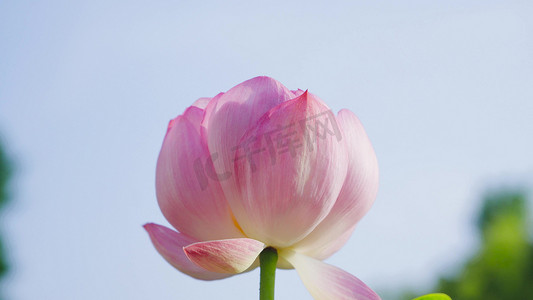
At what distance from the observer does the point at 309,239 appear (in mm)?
435

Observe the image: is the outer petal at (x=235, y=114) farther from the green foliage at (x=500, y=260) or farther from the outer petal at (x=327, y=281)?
the green foliage at (x=500, y=260)

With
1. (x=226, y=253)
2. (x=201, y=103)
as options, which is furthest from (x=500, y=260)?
(x=226, y=253)

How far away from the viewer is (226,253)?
1.20ft

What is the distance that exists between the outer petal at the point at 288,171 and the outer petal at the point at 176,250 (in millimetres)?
94

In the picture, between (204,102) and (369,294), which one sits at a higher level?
(204,102)

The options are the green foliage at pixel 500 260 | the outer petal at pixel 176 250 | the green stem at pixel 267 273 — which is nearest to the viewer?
the green stem at pixel 267 273

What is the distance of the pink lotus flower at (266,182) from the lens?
38 centimetres

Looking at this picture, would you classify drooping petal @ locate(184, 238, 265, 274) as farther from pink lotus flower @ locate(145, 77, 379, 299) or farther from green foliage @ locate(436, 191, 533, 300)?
green foliage @ locate(436, 191, 533, 300)

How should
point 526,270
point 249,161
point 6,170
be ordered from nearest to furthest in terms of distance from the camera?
1. point 249,161
2. point 6,170
3. point 526,270

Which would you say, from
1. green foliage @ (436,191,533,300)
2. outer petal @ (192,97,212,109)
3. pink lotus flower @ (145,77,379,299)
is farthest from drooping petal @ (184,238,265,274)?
green foliage @ (436,191,533,300)

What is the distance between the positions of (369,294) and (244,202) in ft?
0.40

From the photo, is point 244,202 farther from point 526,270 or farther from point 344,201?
point 526,270

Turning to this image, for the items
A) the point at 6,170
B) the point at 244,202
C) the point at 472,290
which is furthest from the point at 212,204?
the point at 472,290

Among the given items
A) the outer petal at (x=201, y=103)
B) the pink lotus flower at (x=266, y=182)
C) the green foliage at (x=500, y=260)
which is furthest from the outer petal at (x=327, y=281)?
the green foliage at (x=500, y=260)
